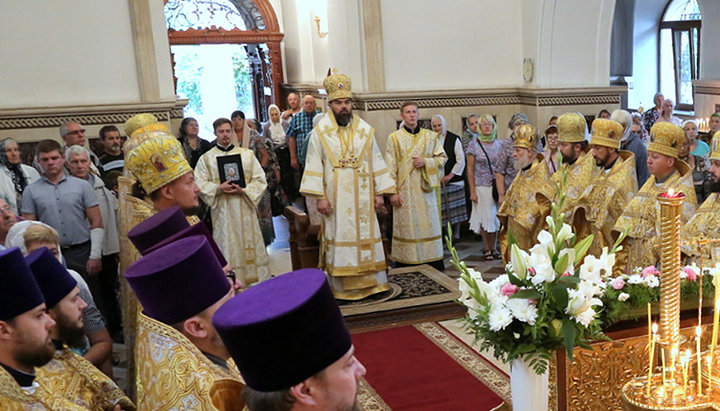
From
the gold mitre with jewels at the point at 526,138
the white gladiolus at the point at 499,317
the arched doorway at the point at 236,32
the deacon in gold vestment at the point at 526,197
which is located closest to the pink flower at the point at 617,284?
the white gladiolus at the point at 499,317

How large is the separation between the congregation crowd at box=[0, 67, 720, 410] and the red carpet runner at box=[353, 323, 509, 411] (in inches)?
36.6

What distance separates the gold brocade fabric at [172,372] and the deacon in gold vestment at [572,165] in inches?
153

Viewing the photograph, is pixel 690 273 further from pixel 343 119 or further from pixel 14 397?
pixel 343 119

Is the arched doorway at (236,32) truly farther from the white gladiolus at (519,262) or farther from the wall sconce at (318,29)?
the white gladiolus at (519,262)

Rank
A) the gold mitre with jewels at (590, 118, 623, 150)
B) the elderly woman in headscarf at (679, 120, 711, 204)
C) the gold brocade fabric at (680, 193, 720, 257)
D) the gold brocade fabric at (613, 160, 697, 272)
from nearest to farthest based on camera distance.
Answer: the gold brocade fabric at (680, 193, 720, 257) < the gold brocade fabric at (613, 160, 697, 272) < the gold mitre with jewels at (590, 118, 623, 150) < the elderly woman in headscarf at (679, 120, 711, 204)

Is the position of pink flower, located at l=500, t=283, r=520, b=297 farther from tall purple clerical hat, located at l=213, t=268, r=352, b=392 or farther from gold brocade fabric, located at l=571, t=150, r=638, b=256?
gold brocade fabric, located at l=571, t=150, r=638, b=256

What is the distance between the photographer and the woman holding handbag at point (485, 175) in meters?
8.01

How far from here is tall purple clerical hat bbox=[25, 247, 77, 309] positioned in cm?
259

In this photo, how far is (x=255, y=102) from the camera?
51.1 ft

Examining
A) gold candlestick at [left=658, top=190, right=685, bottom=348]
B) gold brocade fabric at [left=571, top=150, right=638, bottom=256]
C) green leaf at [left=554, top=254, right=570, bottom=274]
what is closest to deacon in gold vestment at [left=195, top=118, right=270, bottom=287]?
gold brocade fabric at [left=571, top=150, right=638, bottom=256]

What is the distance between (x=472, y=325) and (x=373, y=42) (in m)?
6.92

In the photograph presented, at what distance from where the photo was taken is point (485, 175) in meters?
8.06

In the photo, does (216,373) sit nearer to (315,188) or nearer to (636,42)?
(315,188)

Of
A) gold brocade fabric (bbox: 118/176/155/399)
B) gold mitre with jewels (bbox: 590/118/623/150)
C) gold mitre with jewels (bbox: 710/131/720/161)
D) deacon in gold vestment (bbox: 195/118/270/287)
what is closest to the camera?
gold brocade fabric (bbox: 118/176/155/399)
